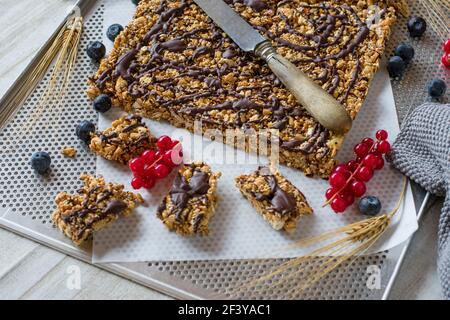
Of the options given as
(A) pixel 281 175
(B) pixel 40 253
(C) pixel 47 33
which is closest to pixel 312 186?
(A) pixel 281 175

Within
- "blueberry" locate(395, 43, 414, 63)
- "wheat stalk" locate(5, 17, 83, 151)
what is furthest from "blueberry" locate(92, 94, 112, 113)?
"blueberry" locate(395, 43, 414, 63)

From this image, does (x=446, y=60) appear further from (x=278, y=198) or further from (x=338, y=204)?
(x=278, y=198)

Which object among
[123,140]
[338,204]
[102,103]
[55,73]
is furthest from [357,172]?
[55,73]

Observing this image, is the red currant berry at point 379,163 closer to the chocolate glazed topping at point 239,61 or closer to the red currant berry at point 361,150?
the red currant berry at point 361,150

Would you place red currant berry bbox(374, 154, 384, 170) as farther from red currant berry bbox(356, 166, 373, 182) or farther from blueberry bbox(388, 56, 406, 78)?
blueberry bbox(388, 56, 406, 78)

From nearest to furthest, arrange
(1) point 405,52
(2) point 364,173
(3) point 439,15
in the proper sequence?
1. (2) point 364,173
2. (1) point 405,52
3. (3) point 439,15
